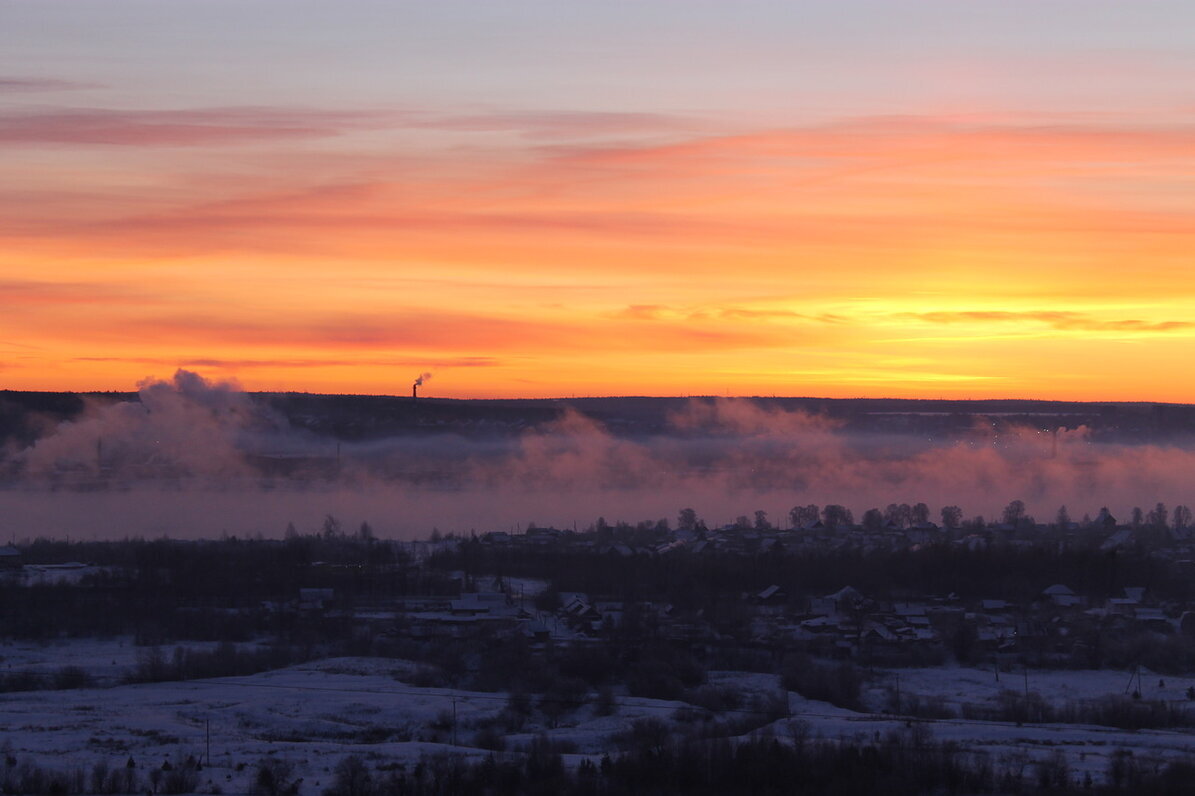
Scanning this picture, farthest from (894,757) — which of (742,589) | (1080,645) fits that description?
(742,589)

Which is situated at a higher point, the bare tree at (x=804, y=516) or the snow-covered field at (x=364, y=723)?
the bare tree at (x=804, y=516)

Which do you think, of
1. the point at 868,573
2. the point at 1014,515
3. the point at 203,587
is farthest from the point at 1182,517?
the point at 203,587

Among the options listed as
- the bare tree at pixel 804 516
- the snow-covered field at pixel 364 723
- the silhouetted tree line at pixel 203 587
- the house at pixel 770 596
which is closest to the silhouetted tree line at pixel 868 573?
the house at pixel 770 596

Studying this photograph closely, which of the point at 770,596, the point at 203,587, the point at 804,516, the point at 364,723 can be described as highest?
the point at 804,516

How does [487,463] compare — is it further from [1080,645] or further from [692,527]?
[1080,645]

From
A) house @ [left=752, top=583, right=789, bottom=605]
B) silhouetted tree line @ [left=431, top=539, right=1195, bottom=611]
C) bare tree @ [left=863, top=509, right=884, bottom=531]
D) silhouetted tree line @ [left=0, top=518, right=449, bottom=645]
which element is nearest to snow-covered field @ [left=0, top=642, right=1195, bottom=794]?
silhouetted tree line @ [left=0, top=518, right=449, bottom=645]

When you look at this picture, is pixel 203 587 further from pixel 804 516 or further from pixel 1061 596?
pixel 804 516

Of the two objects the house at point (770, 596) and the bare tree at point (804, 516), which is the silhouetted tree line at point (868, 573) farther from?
the bare tree at point (804, 516)

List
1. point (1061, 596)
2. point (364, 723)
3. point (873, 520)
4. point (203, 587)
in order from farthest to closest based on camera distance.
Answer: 1. point (873, 520)
2. point (203, 587)
3. point (1061, 596)
4. point (364, 723)
